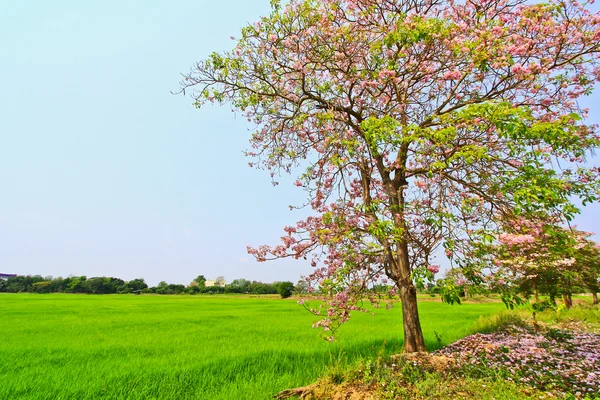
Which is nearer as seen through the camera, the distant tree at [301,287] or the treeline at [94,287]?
the distant tree at [301,287]

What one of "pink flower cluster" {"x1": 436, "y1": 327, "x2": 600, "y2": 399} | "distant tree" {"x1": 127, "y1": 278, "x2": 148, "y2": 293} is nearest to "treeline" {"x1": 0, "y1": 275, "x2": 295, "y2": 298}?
"distant tree" {"x1": 127, "y1": 278, "x2": 148, "y2": 293}

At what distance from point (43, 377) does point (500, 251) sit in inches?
369

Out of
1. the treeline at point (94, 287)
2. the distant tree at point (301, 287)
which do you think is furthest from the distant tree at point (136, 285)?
the distant tree at point (301, 287)

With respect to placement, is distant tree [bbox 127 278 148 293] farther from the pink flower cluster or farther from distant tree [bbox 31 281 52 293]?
the pink flower cluster

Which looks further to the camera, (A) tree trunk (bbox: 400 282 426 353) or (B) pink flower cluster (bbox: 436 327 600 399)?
(A) tree trunk (bbox: 400 282 426 353)

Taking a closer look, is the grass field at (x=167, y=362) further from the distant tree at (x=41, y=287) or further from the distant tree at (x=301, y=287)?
the distant tree at (x=41, y=287)

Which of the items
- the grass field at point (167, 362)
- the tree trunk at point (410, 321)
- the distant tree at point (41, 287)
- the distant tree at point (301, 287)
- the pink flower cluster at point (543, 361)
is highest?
the distant tree at point (301, 287)

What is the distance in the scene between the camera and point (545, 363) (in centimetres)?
670

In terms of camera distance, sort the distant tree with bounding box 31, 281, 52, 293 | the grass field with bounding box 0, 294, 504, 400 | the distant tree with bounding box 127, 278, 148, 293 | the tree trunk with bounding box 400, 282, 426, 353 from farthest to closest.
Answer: the distant tree with bounding box 127, 278, 148, 293 < the distant tree with bounding box 31, 281, 52, 293 < the tree trunk with bounding box 400, 282, 426, 353 < the grass field with bounding box 0, 294, 504, 400

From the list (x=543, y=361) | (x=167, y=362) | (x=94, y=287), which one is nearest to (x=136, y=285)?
(x=94, y=287)

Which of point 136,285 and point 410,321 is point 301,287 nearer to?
point 410,321

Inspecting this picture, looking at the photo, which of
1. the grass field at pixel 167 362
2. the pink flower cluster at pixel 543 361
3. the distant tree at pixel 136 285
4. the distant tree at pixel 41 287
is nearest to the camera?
the pink flower cluster at pixel 543 361

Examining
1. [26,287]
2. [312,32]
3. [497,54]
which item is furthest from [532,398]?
[26,287]

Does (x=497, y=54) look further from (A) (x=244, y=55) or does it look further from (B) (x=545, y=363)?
(B) (x=545, y=363)
